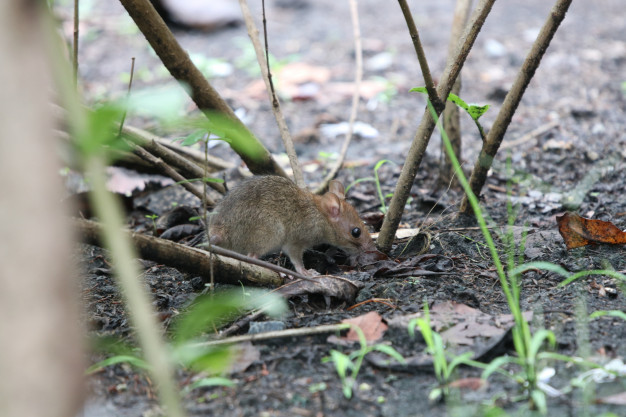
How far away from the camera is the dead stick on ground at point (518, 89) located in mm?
3658

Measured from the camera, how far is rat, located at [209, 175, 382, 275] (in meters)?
4.46

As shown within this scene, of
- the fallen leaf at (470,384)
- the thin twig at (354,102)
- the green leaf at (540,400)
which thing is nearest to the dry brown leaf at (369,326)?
the fallen leaf at (470,384)

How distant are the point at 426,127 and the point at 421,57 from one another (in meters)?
0.46

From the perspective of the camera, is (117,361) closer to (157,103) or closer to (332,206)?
(157,103)

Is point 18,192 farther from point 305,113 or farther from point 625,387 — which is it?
point 305,113

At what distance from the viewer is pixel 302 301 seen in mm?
3523

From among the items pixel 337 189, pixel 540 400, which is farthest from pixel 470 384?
pixel 337 189

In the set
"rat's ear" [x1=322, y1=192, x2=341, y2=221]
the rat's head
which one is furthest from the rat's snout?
"rat's ear" [x1=322, y1=192, x2=341, y2=221]

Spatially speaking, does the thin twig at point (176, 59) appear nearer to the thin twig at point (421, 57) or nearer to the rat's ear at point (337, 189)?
the rat's ear at point (337, 189)

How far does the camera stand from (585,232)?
3961mm

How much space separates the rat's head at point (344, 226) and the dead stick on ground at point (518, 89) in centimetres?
94

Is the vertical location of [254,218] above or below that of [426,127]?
below

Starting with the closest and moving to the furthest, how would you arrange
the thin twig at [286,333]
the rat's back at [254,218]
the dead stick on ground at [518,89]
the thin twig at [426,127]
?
1. the thin twig at [286,333]
2. the thin twig at [426,127]
3. the dead stick on ground at [518,89]
4. the rat's back at [254,218]

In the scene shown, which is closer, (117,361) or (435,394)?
(435,394)
